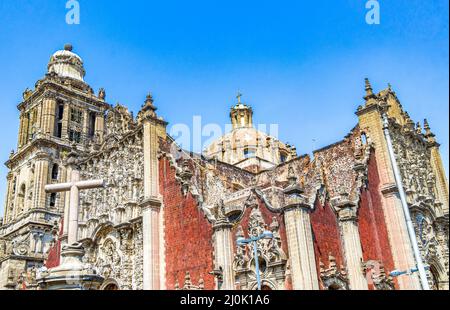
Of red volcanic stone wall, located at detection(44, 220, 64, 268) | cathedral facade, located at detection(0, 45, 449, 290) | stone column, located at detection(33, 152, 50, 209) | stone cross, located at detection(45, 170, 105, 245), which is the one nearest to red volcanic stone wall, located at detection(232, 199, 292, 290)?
cathedral facade, located at detection(0, 45, 449, 290)

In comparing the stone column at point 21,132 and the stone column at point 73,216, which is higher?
the stone column at point 21,132

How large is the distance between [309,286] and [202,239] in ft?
23.0

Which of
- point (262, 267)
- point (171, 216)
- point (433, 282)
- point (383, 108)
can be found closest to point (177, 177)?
point (171, 216)

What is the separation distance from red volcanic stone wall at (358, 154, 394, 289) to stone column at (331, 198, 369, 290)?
0.95 metres

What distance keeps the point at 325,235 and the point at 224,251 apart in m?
5.13

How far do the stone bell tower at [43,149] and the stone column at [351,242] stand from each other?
88.4ft

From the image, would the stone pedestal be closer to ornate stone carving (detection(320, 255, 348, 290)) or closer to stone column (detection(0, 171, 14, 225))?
ornate stone carving (detection(320, 255, 348, 290))

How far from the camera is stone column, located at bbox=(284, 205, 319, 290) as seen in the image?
71.5ft

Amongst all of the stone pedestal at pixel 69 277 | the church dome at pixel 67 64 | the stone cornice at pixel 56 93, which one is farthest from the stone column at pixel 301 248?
the church dome at pixel 67 64

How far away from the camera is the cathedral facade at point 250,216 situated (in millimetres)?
22875

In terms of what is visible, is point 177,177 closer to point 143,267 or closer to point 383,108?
point 143,267

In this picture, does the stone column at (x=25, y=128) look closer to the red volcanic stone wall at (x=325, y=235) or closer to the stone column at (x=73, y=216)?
the red volcanic stone wall at (x=325, y=235)

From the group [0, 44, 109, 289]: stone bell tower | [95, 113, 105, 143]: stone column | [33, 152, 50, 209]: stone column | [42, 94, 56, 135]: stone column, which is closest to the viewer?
[0, 44, 109, 289]: stone bell tower
